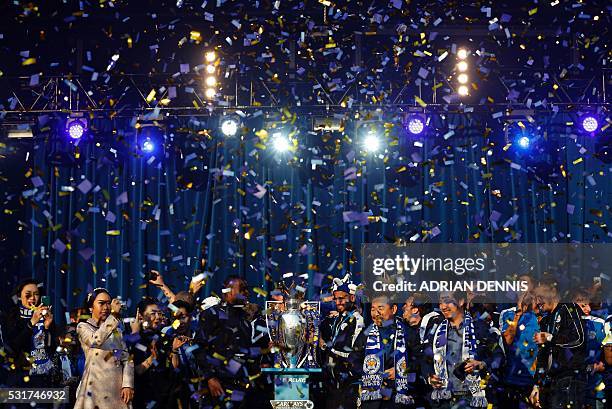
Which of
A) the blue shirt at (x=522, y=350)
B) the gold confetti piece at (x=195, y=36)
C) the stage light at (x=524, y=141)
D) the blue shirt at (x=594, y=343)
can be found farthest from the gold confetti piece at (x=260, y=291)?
the blue shirt at (x=594, y=343)

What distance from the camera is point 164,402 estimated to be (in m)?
7.12

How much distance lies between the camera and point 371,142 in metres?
9.62

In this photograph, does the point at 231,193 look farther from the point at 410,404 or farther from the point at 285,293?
the point at 410,404

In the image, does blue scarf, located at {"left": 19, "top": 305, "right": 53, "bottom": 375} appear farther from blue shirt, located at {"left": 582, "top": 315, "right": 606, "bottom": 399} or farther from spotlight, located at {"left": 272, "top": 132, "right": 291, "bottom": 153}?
blue shirt, located at {"left": 582, "top": 315, "right": 606, "bottom": 399}

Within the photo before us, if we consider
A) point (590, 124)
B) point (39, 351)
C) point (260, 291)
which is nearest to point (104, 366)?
point (39, 351)

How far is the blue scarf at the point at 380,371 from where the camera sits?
21.2ft

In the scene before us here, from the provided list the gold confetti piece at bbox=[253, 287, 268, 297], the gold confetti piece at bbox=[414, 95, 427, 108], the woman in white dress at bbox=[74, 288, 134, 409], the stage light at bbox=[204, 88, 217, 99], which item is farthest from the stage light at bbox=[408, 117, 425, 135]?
the woman in white dress at bbox=[74, 288, 134, 409]

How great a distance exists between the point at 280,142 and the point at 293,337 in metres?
3.69

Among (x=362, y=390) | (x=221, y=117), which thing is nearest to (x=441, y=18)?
(x=221, y=117)

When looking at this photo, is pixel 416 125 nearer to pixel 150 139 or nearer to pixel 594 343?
pixel 150 139

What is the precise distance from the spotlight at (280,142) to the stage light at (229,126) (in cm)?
57

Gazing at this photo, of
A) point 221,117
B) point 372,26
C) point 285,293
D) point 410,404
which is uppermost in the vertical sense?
point 372,26

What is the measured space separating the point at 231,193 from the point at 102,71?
2192 mm

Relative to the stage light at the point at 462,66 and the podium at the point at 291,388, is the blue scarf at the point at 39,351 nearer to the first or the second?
the podium at the point at 291,388
